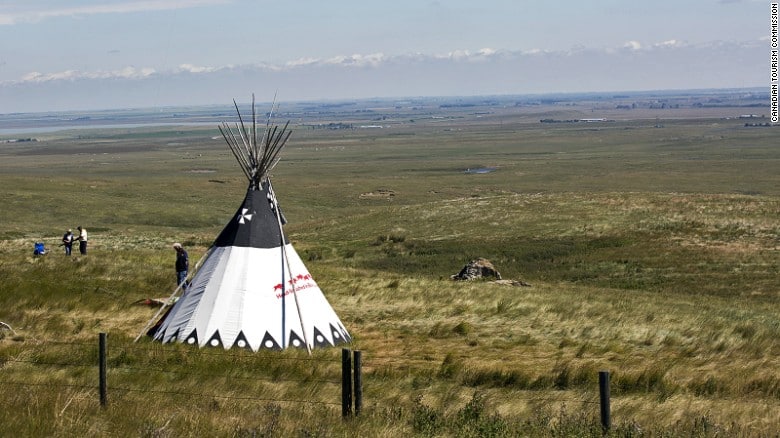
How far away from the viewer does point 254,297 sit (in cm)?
1733

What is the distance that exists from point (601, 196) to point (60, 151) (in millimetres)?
151658

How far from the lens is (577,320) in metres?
20.8

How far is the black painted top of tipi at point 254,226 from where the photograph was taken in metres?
17.9

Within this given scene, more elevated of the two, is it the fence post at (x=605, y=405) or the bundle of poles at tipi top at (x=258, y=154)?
the bundle of poles at tipi top at (x=258, y=154)

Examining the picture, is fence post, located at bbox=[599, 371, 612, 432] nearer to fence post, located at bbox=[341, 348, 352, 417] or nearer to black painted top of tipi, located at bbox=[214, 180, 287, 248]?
fence post, located at bbox=[341, 348, 352, 417]

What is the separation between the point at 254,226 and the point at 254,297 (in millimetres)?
1543

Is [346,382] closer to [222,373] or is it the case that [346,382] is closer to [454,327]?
[222,373]

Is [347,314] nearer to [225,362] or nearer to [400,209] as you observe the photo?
[225,362]

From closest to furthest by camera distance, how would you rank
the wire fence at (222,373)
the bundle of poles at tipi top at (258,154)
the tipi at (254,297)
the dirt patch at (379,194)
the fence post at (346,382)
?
the fence post at (346,382)
the wire fence at (222,373)
the tipi at (254,297)
the bundle of poles at tipi top at (258,154)
the dirt patch at (379,194)

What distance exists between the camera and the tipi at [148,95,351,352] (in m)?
17.0

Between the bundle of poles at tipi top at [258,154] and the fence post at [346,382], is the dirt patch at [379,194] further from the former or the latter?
the fence post at [346,382]

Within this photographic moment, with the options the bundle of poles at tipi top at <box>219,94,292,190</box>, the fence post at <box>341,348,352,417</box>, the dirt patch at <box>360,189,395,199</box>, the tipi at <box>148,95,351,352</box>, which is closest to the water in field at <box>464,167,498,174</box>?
the dirt patch at <box>360,189,395,199</box>

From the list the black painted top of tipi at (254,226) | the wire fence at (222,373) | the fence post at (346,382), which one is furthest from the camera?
the black painted top of tipi at (254,226)

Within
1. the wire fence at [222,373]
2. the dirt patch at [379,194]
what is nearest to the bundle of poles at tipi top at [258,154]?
the wire fence at [222,373]
